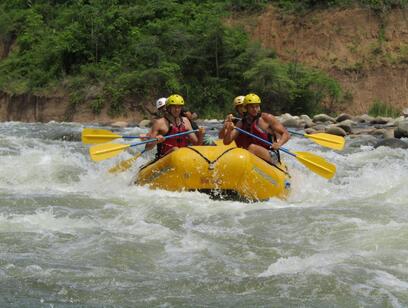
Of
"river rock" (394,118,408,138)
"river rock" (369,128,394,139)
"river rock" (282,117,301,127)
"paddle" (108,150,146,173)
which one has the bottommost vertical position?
"river rock" (282,117,301,127)

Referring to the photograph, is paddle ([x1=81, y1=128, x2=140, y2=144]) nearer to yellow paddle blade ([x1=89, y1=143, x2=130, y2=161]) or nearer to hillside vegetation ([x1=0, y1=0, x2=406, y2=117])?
yellow paddle blade ([x1=89, y1=143, x2=130, y2=161])

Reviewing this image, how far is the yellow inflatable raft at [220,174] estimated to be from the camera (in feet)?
22.7

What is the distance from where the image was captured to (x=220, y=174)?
22.7 ft

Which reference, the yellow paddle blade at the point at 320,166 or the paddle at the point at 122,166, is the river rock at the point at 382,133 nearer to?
the yellow paddle blade at the point at 320,166

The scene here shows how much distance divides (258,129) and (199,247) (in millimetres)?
3204

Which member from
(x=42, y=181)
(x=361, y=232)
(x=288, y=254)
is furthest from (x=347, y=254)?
(x=42, y=181)

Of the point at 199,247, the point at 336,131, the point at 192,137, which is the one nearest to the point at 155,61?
the point at 336,131

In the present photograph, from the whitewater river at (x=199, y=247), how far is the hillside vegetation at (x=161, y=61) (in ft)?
50.7

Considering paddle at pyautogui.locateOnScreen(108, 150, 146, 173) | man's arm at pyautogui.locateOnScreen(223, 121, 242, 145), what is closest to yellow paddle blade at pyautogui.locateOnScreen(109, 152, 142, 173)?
paddle at pyautogui.locateOnScreen(108, 150, 146, 173)

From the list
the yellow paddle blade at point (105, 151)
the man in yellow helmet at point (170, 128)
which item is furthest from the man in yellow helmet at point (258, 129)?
the yellow paddle blade at point (105, 151)

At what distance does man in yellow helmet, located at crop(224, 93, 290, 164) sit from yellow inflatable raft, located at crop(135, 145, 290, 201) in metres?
0.67

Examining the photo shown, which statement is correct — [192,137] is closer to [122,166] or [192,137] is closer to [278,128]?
[278,128]

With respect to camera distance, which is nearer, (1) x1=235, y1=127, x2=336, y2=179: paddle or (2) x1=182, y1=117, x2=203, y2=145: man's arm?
(1) x1=235, y1=127, x2=336, y2=179: paddle

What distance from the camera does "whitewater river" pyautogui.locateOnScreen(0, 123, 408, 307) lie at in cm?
382
